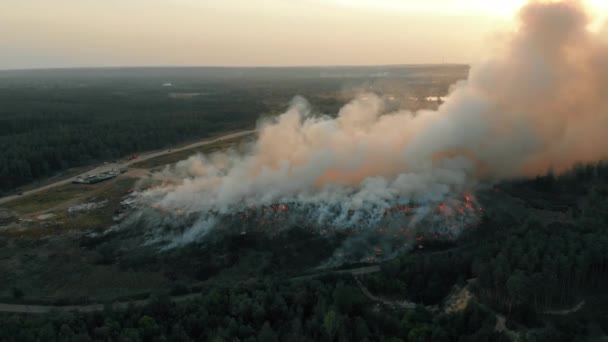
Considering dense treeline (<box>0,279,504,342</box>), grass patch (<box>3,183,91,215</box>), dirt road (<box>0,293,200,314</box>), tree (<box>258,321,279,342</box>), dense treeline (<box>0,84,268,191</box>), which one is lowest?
dirt road (<box>0,293,200,314</box>)

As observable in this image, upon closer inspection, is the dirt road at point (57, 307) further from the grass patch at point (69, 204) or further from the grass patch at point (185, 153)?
the grass patch at point (185, 153)

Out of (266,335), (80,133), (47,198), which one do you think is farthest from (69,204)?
(266,335)

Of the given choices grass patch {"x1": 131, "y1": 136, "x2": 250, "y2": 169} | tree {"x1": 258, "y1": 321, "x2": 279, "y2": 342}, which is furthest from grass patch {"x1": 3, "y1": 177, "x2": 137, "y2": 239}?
tree {"x1": 258, "y1": 321, "x2": 279, "y2": 342}

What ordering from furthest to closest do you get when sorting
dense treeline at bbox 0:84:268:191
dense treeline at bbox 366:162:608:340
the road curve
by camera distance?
dense treeline at bbox 0:84:268:191 → the road curve → dense treeline at bbox 366:162:608:340

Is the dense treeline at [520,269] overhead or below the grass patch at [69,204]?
overhead

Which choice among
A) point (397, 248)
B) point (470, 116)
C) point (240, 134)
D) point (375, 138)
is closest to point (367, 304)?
point (397, 248)

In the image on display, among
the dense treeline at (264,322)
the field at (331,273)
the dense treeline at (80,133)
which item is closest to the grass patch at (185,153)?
the dense treeline at (80,133)

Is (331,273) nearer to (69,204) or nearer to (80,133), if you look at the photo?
(69,204)

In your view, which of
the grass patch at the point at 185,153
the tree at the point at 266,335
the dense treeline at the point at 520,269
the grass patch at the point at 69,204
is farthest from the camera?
the grass patch at the point at 185,153

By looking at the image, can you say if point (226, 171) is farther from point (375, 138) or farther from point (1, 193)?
point (1, 193)

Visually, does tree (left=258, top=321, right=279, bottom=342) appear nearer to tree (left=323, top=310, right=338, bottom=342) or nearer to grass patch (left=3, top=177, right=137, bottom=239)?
tree (left=323, top=310, right=338, bottom=342)
